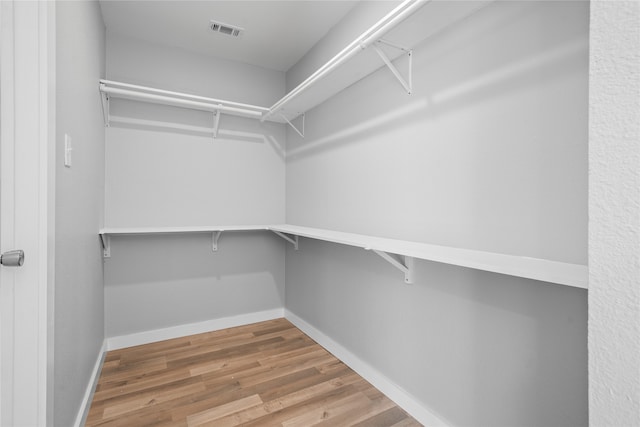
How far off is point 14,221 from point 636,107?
55.8 inches

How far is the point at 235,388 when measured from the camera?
181 centimetres

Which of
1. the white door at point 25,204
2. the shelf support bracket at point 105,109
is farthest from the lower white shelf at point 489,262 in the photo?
the shelf support bracket at point 105,109

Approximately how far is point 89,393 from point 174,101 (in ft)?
5.98

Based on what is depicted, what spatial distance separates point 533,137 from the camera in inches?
42.8

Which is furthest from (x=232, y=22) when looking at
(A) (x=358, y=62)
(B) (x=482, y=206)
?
(B) (x=482, y=206)

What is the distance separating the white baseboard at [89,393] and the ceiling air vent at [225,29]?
2285mm

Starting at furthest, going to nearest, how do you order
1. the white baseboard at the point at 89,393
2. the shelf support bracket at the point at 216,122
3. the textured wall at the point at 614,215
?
the shelf support bracket at the point at 216,122
the white baseboard at the point at 89,393
the textured wall at the point at 614,215

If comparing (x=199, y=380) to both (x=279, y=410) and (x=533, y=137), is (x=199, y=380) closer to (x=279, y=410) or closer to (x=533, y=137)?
(x=279, y=410)

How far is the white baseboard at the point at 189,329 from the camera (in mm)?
2332

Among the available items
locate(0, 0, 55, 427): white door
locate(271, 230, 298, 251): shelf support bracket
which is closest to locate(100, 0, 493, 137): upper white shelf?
locate(271, 230, 298, 251): shelf support bracket

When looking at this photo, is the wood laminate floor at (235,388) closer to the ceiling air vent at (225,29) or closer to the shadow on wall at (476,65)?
the shadow on wall at (476,65)

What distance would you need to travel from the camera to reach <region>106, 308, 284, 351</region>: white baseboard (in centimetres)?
233

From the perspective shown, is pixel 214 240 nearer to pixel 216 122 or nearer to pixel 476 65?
pixel 216 122

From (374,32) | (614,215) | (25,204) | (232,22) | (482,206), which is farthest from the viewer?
(232,22)
